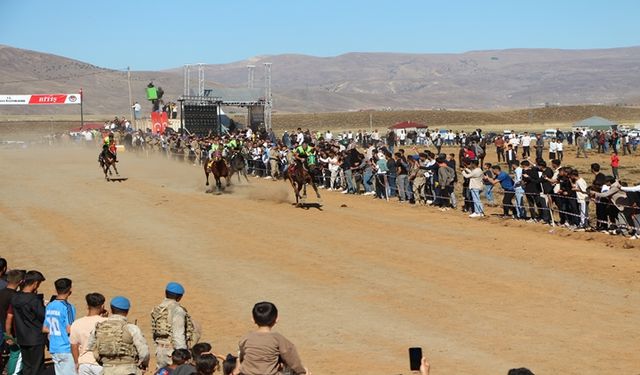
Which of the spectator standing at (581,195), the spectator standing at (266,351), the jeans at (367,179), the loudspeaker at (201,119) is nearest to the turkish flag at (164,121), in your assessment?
the loudspeaker at (201,119)

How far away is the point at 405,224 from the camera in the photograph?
26312 mm

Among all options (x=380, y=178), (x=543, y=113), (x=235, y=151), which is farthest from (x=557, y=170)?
(x=543, y=113)

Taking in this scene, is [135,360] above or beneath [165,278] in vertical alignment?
above

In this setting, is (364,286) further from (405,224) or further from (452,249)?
(405,224)

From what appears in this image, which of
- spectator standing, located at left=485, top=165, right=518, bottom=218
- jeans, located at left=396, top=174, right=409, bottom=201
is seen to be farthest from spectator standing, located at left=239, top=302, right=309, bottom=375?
jeans, located at left=396, top=174, right=409, bottom=201

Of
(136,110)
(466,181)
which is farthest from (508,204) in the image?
(136,110)

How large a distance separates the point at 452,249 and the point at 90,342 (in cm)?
1405

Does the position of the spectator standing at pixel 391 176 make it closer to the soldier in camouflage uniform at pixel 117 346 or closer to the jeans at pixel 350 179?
the jeans at pixel 350 179

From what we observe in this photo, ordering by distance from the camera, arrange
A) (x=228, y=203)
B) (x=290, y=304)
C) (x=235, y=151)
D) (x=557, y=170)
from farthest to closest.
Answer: (x=235, y=151), (x=228, y=203), (x=557, y=170), (x=290, y=304)

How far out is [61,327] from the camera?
10492 mm

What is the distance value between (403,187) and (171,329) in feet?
72.5

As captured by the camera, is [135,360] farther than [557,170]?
No

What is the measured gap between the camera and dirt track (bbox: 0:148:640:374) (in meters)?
14.1

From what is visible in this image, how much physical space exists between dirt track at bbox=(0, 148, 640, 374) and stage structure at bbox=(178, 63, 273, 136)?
23025 mm
